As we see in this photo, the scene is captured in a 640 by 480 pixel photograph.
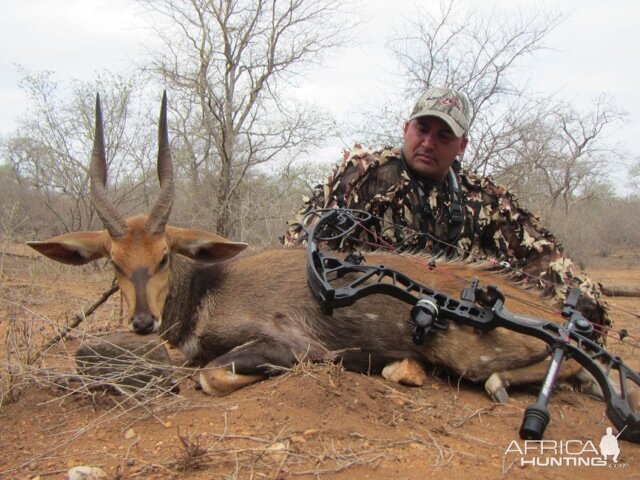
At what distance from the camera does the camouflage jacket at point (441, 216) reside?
5.44 metres

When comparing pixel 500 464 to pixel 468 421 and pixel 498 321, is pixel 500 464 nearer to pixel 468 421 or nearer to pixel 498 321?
pixel 468 421

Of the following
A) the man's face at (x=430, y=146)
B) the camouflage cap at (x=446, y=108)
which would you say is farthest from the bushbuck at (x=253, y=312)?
the camouflage cap at (x=446, y=108)

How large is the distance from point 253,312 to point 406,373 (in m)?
1.16

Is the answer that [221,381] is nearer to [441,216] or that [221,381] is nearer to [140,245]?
[140,245]

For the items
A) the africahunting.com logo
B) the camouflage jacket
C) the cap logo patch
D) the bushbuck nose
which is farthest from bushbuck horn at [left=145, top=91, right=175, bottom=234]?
the africahunting.com logo

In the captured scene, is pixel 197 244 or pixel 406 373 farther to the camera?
pixel 197 244

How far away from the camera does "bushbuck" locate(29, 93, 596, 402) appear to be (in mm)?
3867

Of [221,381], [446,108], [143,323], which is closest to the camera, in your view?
[221,381]

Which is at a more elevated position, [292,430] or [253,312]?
[253,312]

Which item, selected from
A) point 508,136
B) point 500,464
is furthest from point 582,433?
point 508,136

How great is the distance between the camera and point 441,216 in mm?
5664

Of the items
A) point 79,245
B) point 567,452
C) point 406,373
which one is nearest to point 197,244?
point 79,245

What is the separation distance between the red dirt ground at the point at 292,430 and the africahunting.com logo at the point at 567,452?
3cm

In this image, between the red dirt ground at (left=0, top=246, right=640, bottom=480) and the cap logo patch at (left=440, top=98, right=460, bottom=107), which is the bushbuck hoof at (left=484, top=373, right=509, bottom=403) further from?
the cap logo patch at (left=440, top=98, right=460, bottom=107)
